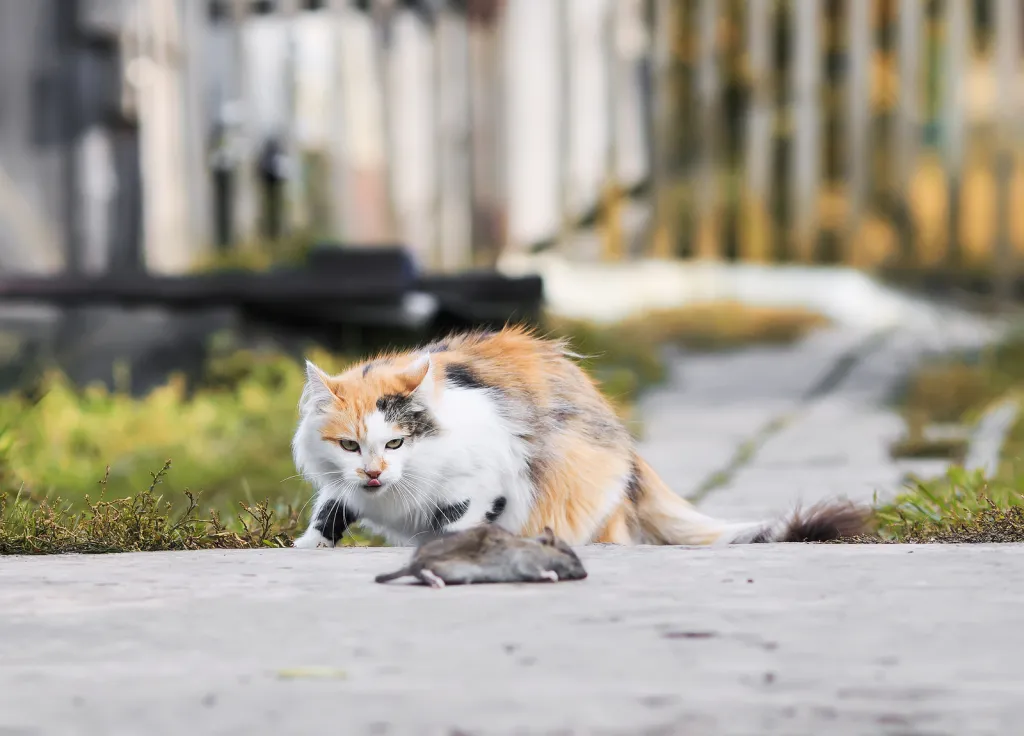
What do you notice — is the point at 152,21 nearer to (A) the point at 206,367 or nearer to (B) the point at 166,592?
(A) the point at 206,367

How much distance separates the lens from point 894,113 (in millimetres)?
9297

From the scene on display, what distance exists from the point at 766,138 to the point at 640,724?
7925mm

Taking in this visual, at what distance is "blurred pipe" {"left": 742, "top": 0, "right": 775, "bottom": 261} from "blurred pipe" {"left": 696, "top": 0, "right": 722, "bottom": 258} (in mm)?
189

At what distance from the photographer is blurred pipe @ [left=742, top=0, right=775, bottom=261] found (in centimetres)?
934

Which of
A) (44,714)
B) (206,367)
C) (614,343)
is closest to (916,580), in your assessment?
(44,714)

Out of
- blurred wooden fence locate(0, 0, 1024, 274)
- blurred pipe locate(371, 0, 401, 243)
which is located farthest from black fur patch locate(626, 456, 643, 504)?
blurred pipe locate(371, 0, 401, 243)

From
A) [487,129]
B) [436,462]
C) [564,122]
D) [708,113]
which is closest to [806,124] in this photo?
[708,113]

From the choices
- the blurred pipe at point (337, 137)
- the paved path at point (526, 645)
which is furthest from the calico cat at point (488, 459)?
the blurred pipe at point (337, 137)

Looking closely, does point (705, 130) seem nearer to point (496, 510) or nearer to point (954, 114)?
point (954, 114)

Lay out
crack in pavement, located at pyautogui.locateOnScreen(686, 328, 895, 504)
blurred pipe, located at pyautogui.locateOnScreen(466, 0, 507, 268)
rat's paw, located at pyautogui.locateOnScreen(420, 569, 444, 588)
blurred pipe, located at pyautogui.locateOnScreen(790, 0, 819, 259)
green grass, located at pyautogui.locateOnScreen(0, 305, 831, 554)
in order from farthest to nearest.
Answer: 1. blurred pipe, located at pyautogui.locateOnScreen(790, 0, 819, 259)
2. blurred pipe, located at pyautogui.locateOnScreen(466, 0, 507, 268)
3. crack in pavement, located at pyautogui.locateOnScreen(686, 328, 895, 504)
4. green grass, located at pyautogui.locateOnScreen(0, 305, 831, 554)
5. rat's paw, located at pyautogui.locateOnScreen(420, 569, 444, 588)

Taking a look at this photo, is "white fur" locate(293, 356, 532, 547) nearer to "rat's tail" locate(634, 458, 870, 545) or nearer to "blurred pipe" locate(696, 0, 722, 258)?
"rat's tail" locate(634, 458, 870, 545)

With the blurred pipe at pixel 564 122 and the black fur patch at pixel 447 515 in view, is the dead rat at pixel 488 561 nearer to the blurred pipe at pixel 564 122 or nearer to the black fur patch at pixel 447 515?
the black fur patch at pixel 447 515

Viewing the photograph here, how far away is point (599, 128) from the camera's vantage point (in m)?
9.32

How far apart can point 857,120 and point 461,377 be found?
263 inches
